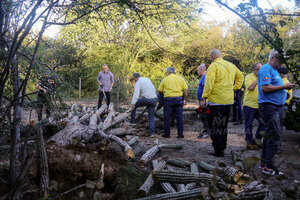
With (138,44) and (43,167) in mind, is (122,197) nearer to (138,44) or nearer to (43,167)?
(43,167)

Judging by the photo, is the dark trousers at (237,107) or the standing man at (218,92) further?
the dark trousers at (237,107)

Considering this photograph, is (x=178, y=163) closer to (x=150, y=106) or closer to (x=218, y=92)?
(x=218, y=92)

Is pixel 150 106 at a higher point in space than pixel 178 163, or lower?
higher

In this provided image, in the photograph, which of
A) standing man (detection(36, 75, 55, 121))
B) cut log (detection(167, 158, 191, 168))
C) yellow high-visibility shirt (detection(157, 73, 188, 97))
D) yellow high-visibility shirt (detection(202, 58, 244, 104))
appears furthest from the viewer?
yellow high-visibility shirt (detection(157, 73, 188, 97))

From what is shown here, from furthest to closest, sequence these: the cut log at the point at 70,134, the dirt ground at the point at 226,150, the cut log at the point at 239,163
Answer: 1. the cut log at the point at 70,134
2. the dirt ground at the point at 226,150
3. the cut log at the point at 239,163

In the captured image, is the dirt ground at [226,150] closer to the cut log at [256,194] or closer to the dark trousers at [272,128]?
the dark trousers at [272,128]

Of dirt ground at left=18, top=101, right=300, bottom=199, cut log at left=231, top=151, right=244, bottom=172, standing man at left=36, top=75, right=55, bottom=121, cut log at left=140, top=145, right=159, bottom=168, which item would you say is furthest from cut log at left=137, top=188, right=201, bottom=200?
standing man at left=36, top=75, right=55, bottom=121

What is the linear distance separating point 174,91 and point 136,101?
1205 mm

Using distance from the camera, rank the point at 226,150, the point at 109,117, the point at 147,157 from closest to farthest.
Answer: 1. the point at 147,157
2. the point at 226,150
3. the point at 109,117

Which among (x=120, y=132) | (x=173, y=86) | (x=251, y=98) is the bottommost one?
(x=120, y=132)

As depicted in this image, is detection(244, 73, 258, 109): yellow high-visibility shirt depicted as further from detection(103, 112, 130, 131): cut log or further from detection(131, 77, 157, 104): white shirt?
detection(103, 112, 130, 131): cut log

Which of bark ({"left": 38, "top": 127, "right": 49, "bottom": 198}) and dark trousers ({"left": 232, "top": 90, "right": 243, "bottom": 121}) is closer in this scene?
bark ({"left": 38, "top": 127, "right": 49, "bottom": 198})

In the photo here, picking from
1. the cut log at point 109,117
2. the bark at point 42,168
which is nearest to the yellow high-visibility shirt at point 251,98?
the cut log at point 109,117

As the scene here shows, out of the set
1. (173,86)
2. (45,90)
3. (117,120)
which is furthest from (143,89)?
(45,90)
